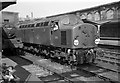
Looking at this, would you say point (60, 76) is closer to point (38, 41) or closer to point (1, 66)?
point (1, 66)

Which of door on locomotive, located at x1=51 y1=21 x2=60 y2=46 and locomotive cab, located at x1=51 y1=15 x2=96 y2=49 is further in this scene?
door on locomotive, located at x1=51 y1=21 x2=60 y2=46

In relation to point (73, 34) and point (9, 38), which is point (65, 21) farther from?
point (9, 38)

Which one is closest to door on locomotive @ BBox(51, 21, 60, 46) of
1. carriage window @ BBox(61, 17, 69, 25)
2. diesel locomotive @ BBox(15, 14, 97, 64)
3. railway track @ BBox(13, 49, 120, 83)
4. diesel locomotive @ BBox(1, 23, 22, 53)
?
diesel locomotive @ BBox(15, 14, 97, 64)

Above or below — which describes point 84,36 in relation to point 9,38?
above

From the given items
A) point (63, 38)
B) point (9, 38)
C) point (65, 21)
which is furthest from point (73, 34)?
point (9, 38)

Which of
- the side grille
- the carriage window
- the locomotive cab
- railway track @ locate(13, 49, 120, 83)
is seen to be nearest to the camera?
railway track @ locate(13, 49, 120, 83)

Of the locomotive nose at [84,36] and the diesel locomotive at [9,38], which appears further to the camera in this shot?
the diesel locomotive at [9,38]

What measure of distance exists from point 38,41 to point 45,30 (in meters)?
1.75

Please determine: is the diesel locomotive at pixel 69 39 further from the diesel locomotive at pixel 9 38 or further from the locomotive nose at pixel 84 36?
the diesel locomotive at pixel 9 38

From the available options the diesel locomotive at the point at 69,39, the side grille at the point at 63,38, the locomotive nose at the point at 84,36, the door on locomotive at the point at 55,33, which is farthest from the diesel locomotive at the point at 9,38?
the locomotive nose at the point at 84,36

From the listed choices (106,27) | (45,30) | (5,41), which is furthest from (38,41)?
(106,27)

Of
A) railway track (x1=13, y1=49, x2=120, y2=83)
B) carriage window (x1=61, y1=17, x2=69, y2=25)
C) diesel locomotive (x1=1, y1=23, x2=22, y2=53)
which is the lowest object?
railway track (x1=13, y1=49, x2=120, y2=83)

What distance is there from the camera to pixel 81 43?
10.1 metres

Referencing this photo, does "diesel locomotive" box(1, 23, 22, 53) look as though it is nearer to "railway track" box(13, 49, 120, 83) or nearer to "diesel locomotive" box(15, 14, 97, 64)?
"diesel locomotive" box(15, 14, 97, 64)
